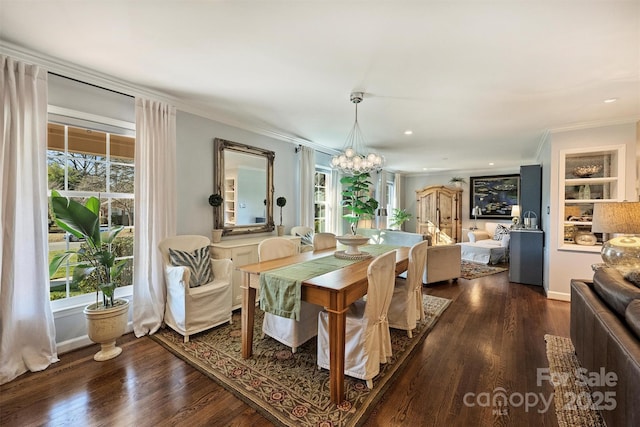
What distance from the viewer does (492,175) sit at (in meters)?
7.78

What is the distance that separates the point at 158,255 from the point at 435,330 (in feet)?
9.85

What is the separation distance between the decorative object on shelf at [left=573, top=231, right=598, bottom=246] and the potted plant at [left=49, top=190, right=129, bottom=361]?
18.1 feet

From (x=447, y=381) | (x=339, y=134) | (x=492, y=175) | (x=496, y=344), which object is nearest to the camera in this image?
(x=447, y=381)

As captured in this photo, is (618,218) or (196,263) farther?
(196,263)

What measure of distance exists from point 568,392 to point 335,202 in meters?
4.34

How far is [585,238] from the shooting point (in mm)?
3764

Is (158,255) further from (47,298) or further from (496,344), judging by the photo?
(496,344)

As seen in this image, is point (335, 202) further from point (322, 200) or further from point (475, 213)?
point (475, 213)

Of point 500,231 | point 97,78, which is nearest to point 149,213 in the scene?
point 97,78

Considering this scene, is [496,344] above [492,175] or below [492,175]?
below

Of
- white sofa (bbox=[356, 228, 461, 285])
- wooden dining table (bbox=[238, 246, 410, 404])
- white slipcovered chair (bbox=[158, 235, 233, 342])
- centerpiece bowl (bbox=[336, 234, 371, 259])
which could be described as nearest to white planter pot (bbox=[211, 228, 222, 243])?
white slipcovered chair (bbox=[158, 235, 233, 342])

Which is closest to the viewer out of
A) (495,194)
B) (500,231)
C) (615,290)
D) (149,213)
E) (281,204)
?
(615,290)

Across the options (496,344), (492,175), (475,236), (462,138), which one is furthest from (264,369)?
(492,175)

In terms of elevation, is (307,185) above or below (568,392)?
above
